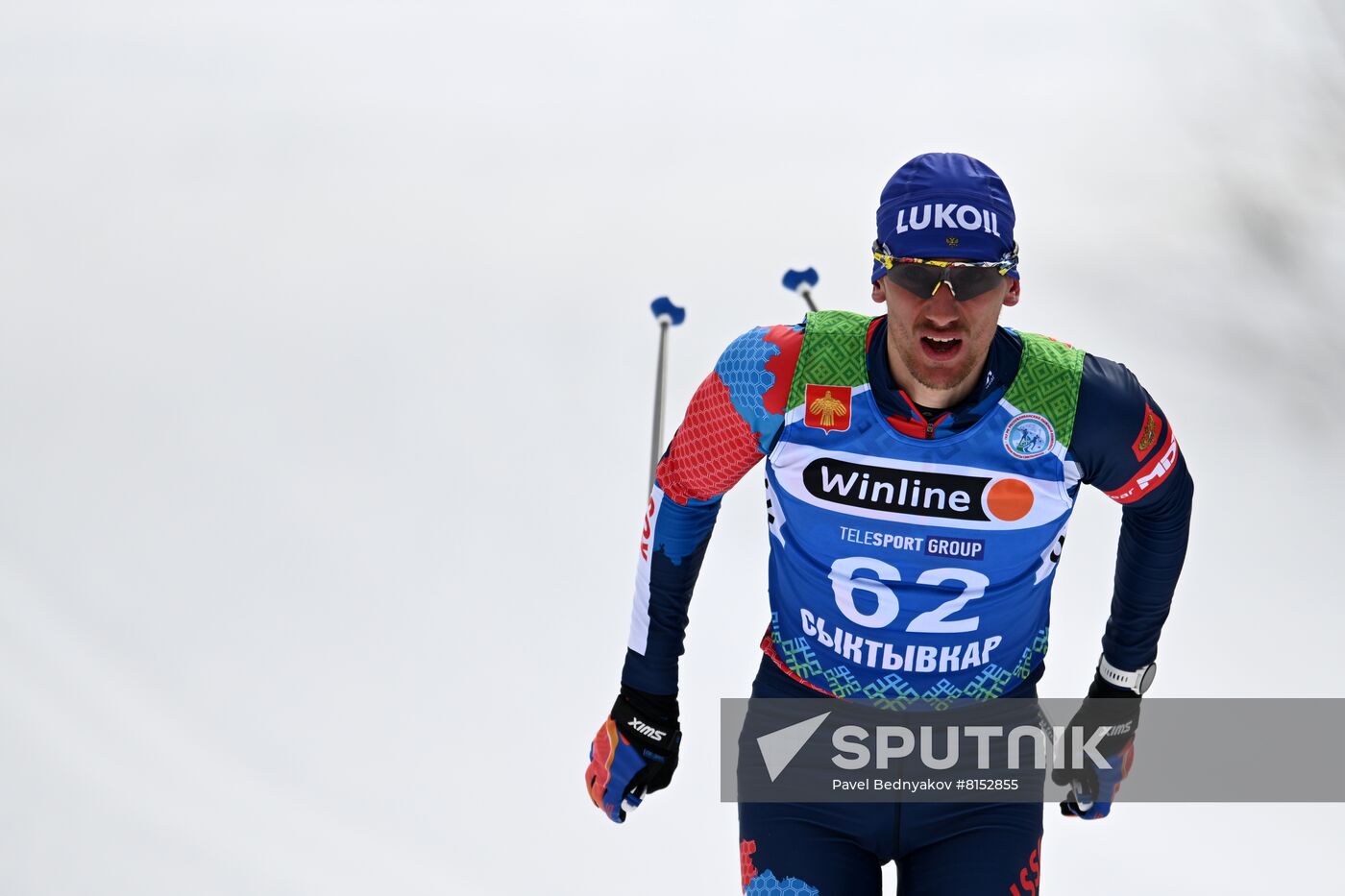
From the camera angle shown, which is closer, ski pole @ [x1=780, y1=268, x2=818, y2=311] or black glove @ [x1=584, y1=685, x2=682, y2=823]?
black glove @ [x1=584, y1=685, x2=682, y2=823]

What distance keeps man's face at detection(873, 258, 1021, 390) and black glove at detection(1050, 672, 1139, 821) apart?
0.87m

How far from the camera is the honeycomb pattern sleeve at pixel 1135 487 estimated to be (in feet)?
8.38

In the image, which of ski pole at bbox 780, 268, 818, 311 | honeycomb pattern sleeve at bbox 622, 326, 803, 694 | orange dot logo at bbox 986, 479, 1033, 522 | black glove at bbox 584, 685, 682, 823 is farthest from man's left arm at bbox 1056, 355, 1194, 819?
ski pole at bbox 780, 268, 818, 311

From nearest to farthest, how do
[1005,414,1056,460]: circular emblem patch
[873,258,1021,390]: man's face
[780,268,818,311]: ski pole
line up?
[873,258,1021,390]: man's face → [1005,414,1056,460]: circular emblem patch → [780,268,818,311]: ski pole

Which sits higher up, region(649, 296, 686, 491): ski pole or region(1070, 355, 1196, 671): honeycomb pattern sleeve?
region(649, 296, 686, 491): ski pole

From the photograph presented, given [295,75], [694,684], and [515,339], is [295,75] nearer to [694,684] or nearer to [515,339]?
[515,339]

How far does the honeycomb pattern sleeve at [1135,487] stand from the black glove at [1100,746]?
76 mm

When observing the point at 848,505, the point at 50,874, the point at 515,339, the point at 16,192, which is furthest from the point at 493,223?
the point at 848,505

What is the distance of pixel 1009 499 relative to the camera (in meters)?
2.55

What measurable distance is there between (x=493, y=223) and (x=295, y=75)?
1393mm

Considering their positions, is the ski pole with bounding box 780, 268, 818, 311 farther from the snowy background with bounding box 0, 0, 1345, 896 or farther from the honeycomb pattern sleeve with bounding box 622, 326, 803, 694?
the honeycomb pattern sleeve with bounding box 622, 326, 803, 694

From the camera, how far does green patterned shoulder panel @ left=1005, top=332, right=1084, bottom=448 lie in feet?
8.34

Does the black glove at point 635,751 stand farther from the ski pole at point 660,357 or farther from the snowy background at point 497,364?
the ski pole at point 660,357

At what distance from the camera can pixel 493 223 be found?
7.20m
